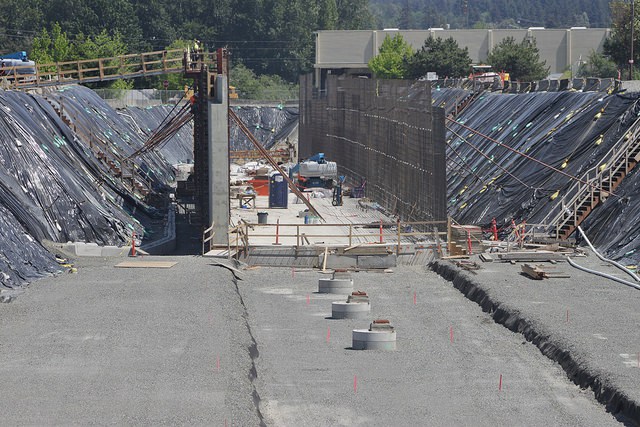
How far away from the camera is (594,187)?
3856cm

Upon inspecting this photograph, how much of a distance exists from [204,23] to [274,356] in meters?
131

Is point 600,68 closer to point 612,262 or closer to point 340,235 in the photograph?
point 340,235

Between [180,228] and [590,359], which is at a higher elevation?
[590,359]

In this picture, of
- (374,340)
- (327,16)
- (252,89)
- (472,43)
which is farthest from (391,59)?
(374,340)

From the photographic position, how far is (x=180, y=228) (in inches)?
1860

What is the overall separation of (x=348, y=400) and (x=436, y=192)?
21.4 metres

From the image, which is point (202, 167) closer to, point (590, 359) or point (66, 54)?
point (590, 359)

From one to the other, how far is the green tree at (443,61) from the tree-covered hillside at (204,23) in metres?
39.6

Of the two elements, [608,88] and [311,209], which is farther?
[608,88]

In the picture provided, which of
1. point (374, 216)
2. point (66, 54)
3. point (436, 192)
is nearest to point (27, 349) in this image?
point (436, 192)

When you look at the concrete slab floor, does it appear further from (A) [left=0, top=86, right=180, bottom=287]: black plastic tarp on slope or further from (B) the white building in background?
(B) the white building in background

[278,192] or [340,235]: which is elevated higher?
[340,235]

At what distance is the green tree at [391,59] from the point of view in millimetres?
115188

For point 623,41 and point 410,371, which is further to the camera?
point 623,41
